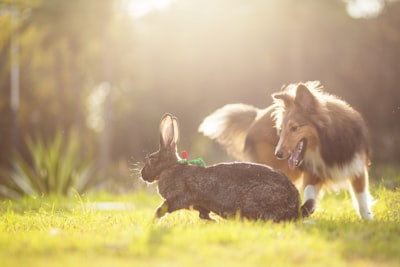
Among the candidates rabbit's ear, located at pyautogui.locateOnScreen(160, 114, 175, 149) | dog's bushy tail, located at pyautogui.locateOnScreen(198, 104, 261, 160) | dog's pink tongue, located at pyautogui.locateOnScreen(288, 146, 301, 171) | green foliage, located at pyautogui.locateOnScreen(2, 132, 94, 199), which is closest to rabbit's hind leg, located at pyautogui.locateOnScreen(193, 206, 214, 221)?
rabbit's ear, located at pyautogui.locateOnScreen(160, 114, 175, 149)

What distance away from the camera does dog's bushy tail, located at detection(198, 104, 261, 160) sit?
8.95 meters

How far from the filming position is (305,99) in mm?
6930

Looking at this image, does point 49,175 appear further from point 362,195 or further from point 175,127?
point 362,195

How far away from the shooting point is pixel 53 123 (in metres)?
29.3

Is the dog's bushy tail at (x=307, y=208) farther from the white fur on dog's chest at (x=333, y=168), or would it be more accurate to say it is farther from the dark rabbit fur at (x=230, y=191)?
the white fur on dog's chest at (x=333, y=168)

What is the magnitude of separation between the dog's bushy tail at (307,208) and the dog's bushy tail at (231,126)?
2345mm

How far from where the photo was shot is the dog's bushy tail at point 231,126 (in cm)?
895

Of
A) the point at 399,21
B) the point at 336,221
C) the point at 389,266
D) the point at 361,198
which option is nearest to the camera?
the point at 389,266

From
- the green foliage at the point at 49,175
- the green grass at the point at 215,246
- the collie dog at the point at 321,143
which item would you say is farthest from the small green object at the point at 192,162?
the green foliage at the point at 49,175

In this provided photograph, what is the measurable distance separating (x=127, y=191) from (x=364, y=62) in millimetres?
14824

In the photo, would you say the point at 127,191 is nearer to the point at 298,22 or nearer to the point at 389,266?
the point at 389,266

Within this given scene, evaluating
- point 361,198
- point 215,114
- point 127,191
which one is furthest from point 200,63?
point 361,198

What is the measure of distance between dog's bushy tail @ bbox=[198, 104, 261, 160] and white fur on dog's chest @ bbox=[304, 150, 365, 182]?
190 cm

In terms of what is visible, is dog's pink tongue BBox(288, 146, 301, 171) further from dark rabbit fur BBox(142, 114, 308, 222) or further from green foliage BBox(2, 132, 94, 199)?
green foliage BBox(2, 132, 94, 199)
